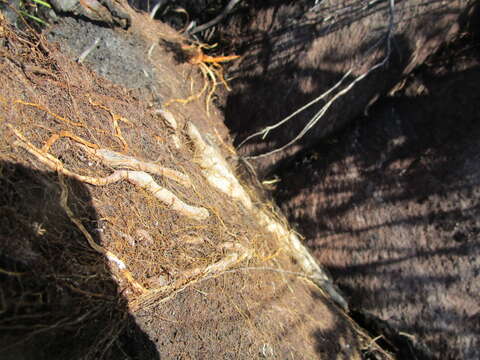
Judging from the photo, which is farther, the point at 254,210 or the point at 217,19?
the point at 217,19

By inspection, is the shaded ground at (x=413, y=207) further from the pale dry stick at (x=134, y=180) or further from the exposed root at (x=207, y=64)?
the pale dry stick at (x=134, y=180)

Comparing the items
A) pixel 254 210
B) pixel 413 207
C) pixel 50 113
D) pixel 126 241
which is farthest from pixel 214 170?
pixel 413 207

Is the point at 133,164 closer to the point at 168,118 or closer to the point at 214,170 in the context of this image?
the point at 168,118

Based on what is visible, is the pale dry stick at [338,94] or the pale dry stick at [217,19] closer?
the pale dry stick at [338,94]

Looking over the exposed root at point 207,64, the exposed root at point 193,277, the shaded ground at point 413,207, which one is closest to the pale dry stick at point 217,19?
the exposed root at point 207,64

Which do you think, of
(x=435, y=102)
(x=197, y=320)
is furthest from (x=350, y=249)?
(x=197, y=320)

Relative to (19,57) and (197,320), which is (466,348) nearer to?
(197,320)

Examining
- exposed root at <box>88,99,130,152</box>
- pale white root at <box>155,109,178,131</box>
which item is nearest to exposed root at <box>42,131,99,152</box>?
exposed root at <box>88,99,130,152</box>
